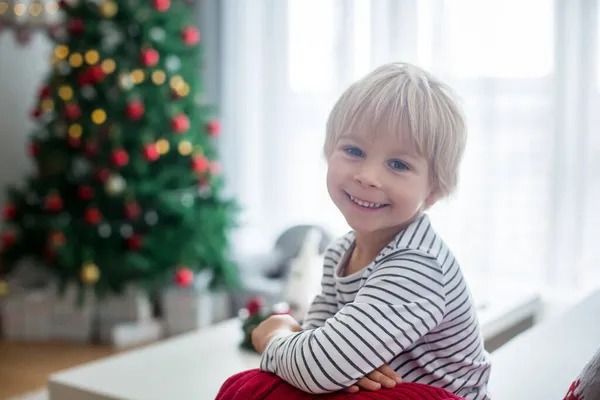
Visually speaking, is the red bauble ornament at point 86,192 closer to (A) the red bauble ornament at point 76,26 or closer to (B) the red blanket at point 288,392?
(A) the red bauble ornament at point 76,26

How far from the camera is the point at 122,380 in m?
1.82

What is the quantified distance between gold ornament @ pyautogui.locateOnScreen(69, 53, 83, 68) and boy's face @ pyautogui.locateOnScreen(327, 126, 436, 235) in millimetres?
2641

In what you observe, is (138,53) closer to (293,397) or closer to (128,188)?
(128,188)

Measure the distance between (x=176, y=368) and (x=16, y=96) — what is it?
2.81m

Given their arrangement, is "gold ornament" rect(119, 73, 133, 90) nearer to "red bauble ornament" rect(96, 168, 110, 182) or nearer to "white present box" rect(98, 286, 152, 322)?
"red bauble ornament" rect(96, 168, 110, 182)

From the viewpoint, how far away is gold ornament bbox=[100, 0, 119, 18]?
11.1 ft

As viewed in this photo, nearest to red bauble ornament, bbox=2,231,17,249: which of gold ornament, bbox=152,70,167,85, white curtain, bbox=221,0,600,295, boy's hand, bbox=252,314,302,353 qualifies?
gold ornament, bbox=152,70,167,85

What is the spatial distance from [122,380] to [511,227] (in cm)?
203

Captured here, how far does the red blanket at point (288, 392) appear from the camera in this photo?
0.96 meters

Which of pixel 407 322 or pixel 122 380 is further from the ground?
pixel 407 322

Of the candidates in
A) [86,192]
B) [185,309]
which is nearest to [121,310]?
[185,309]

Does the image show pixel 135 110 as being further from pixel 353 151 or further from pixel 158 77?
pixel 353 151

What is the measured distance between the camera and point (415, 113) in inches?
38.7

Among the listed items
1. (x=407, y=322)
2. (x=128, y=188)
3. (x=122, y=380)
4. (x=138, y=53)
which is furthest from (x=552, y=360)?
(x=138, y=53)
